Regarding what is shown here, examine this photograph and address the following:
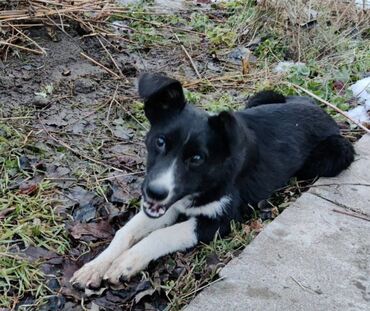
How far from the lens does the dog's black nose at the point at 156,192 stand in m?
3.09

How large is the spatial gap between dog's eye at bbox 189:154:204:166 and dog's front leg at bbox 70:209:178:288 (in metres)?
0.49

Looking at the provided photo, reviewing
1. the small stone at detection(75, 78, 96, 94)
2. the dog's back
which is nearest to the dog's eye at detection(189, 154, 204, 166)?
the dog's back

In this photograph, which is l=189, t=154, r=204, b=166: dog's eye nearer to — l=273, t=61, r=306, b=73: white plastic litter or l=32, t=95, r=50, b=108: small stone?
l=32, t=95, r=50, b=108: small stone

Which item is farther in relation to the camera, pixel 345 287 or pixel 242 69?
pixel 242 69

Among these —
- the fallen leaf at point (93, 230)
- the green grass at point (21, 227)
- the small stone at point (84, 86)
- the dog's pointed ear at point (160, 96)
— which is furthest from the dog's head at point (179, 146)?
the small stone at point (84, 86)

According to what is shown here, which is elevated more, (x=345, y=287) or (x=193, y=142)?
(x=193, y=142)

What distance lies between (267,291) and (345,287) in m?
0.41

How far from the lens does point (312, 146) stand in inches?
166

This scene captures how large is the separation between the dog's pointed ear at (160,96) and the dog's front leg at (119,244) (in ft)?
1.93

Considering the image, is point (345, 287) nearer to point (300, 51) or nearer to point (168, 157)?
point (168, 157)

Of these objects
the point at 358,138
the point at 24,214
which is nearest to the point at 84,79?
the point at 24,214

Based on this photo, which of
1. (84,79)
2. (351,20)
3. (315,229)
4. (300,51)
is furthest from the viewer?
(351,20)

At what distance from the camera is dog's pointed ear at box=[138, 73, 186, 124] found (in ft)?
10.6

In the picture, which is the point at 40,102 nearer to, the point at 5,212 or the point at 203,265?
the point at 5,212
